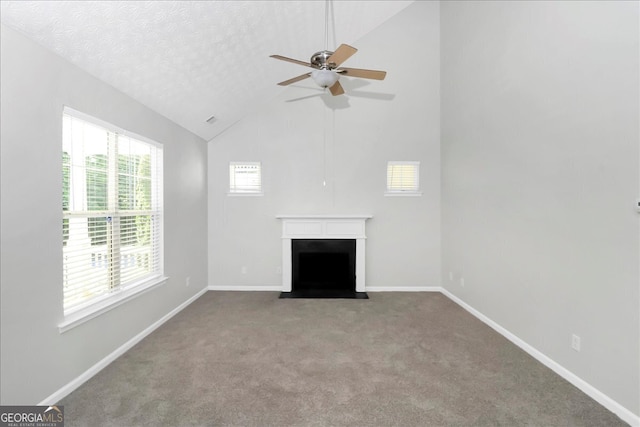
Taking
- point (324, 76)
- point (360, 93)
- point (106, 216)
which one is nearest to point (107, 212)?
point (106, 216)

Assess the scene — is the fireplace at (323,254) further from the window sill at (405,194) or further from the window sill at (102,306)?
the window sill at (102,306)

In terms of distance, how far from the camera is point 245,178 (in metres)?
4.65

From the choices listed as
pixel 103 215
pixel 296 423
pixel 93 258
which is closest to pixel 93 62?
pixel 103 215

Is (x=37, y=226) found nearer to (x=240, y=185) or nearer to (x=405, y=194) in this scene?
(x=240, y=185)

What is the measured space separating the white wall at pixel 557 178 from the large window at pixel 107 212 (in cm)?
391

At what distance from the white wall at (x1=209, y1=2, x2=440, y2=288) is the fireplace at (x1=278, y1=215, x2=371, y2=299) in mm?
188

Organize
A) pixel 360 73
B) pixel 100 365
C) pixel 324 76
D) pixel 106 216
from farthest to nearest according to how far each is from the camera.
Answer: pixel 360 73 → pixel 324 76 → pixel 106 216 → pixel 100 365

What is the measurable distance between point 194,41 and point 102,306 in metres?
2.48

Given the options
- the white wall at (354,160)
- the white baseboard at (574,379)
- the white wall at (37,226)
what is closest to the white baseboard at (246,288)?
the white wall at (354,160)

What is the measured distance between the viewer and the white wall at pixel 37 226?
5.42ft

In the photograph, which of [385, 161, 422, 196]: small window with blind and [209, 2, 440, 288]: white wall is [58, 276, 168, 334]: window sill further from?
[385, 161, 422, 196]: small window with blind

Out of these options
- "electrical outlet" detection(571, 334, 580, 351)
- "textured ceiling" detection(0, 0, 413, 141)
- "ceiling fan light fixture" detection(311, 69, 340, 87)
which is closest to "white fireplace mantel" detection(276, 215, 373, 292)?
"textured ceiling" detection(0, 0, 413, 141)

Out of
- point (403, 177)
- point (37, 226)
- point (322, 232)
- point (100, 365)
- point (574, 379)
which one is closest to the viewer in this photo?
point (37, 226)

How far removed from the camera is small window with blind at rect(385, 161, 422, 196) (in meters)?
4.61
